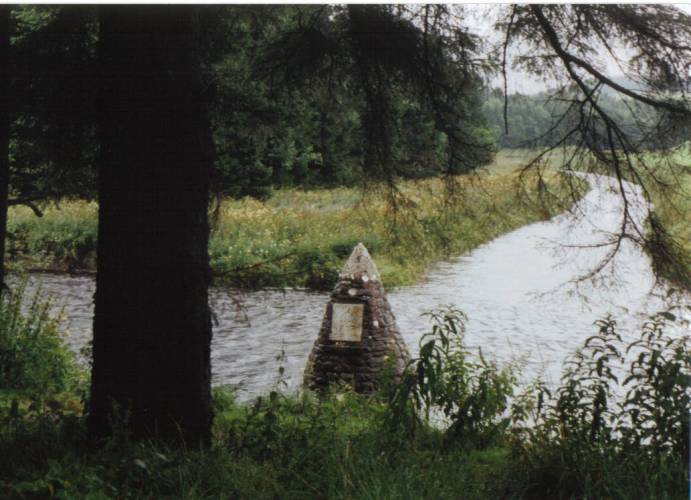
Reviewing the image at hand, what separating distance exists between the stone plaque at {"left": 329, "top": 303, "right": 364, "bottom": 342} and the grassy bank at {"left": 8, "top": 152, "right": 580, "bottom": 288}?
42 cm

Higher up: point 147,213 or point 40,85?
point 40,85

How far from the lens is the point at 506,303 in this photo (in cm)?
725

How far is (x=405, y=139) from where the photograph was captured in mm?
4855

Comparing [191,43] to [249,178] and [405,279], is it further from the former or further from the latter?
[405,279]

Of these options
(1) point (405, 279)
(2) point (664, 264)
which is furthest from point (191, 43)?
(1) point (405, 279)

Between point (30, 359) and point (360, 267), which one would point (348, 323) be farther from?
point (30, 359)

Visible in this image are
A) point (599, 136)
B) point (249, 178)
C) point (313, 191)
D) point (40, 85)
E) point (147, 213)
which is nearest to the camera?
point (147, 213)

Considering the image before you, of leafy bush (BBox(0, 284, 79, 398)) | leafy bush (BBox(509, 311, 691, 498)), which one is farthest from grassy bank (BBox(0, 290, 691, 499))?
leafy bush (BBox(0, 284, 79, 398))

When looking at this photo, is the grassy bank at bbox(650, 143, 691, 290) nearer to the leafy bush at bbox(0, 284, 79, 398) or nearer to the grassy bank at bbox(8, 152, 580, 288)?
the grassy bank at bbox(8, 152, 580, 288)

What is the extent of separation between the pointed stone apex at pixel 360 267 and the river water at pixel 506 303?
0.63 metres

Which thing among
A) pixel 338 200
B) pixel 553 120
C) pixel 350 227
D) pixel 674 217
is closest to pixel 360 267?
pixel 350 227

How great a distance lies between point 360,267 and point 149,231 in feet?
9.84

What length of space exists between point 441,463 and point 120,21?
256 centimetres

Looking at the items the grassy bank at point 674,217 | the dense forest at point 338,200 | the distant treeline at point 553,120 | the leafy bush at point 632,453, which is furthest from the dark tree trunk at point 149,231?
the grassy bank at point 674,217
